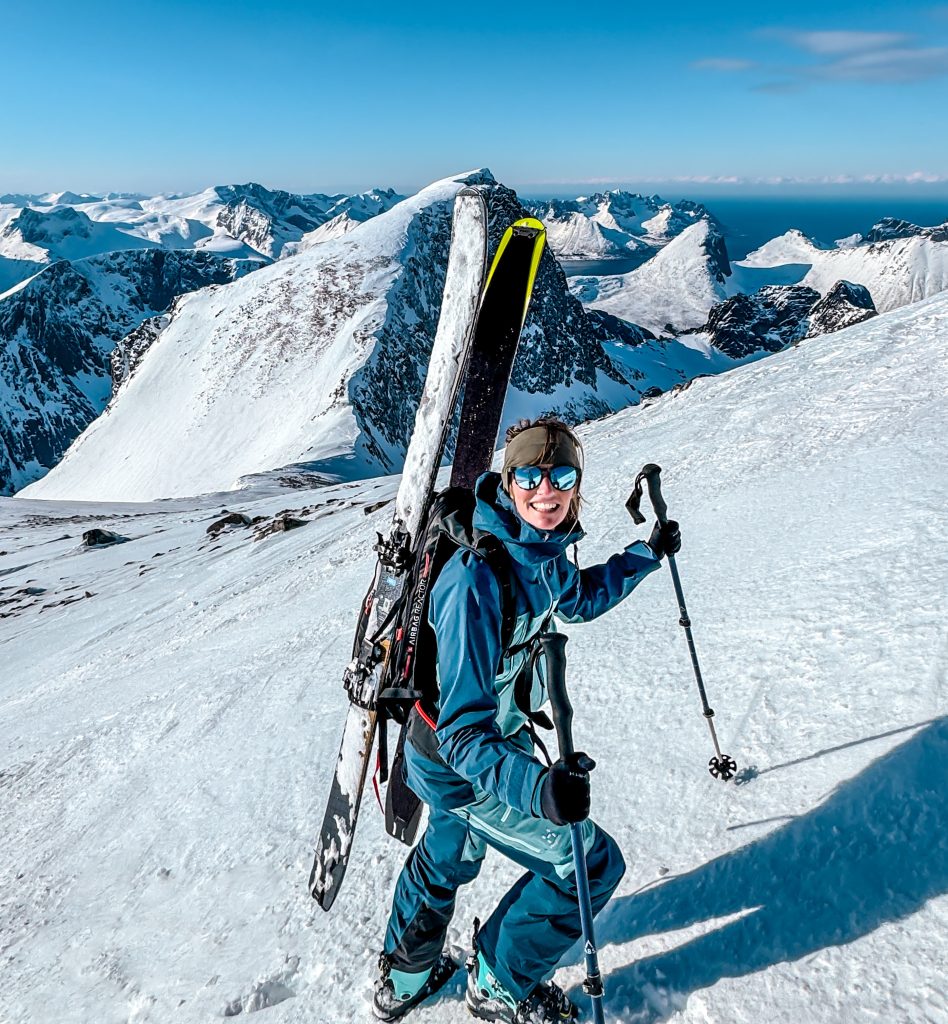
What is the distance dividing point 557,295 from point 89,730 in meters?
136

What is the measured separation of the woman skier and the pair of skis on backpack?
1.02 feet

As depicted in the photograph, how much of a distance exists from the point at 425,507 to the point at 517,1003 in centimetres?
257

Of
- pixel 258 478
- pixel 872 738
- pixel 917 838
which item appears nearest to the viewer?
pixel 917 838

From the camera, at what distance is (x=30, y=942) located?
464cm

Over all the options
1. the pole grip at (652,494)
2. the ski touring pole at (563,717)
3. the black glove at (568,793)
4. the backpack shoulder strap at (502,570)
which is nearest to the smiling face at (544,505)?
the backpack shoulder strap at (502,570)

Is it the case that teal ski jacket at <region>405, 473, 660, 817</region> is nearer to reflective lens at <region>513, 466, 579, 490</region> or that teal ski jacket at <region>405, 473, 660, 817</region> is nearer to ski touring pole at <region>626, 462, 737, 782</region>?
reflective lens at <region>513, 466, 579, 490</region>

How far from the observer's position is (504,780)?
95.9 inches

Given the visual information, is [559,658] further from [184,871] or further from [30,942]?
[30,942]

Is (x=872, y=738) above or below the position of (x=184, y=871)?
above

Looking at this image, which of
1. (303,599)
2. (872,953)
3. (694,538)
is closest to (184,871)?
(872,953)

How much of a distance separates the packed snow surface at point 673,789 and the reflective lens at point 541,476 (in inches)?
81.1

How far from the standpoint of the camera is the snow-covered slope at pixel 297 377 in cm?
7356

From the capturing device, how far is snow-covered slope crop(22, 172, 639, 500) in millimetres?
73562

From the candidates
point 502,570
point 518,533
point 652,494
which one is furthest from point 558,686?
point 652,494
